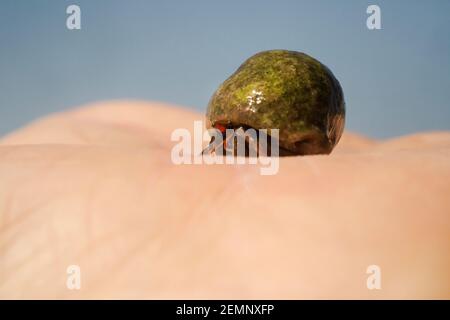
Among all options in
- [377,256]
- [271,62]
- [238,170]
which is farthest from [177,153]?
[377,256]

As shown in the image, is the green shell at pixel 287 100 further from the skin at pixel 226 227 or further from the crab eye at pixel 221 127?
the skin at pixel 226 227

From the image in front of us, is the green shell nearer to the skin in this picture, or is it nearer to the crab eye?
the crab eye

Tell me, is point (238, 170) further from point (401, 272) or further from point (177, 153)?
point (401, 272)

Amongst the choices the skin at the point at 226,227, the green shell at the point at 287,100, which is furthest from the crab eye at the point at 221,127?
the skin at the point at 226,227

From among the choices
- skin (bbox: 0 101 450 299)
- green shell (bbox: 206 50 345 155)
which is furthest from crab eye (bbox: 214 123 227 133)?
skin (bbox: 0 101 450 299)

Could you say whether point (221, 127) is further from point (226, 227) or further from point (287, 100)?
point (226, 227)

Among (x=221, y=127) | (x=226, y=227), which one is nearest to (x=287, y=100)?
(x=221, y=127)
